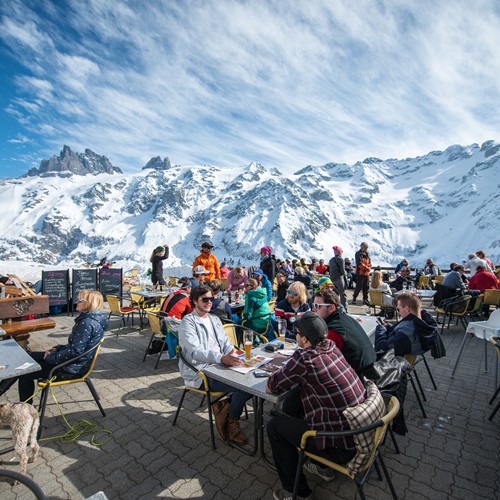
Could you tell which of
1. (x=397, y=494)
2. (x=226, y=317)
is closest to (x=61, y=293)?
(x=226, y=317)

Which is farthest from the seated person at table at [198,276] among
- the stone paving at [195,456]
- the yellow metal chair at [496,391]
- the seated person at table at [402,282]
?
the seated person at table at [402,282]

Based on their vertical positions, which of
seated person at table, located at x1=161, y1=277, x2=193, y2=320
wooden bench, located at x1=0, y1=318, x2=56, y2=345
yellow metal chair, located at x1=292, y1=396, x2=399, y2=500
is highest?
seated person at table, located at x1=161, y1=277, x2=193, y2=320

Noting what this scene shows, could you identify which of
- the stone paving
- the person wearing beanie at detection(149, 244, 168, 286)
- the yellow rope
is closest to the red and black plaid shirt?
the stone paving

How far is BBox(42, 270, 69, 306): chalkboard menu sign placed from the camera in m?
10.0

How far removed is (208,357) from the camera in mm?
3439

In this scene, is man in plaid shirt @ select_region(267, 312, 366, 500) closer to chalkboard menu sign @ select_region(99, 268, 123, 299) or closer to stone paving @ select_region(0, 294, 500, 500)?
stone paving @ select_region(0, 294, 500, 500)

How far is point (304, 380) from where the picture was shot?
245 centimetres

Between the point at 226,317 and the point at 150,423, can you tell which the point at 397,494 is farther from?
the point at 226,317

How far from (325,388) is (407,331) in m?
2.04

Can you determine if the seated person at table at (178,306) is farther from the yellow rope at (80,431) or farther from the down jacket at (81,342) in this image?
the yellow rope at (80,431)

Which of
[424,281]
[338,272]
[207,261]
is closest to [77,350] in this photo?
[207,261]

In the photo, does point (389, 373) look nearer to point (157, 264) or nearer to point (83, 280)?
point (157, 264)

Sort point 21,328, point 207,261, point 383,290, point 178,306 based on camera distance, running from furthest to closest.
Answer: point 383,290, point 207,261, point 21,328, point 178,306

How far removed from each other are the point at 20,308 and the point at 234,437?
4857 millimetres
